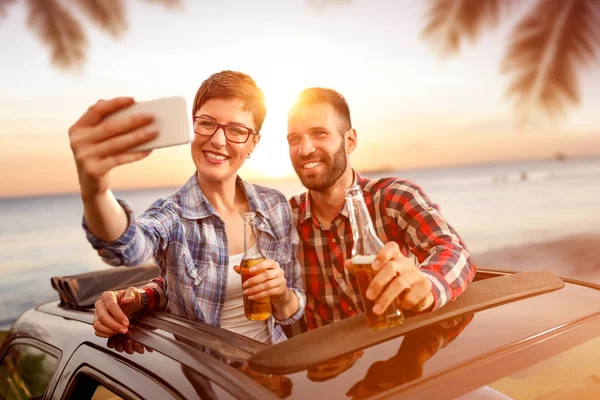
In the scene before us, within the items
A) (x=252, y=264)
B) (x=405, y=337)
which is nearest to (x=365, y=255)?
(x=405, y=337)

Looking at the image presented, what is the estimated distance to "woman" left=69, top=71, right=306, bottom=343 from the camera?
1646mm

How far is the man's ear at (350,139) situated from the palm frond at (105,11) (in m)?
18.5

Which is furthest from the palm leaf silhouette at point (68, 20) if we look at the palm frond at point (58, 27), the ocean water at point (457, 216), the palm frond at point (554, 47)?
the palm frond at point (554, 47)

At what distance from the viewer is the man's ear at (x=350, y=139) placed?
2377 mm

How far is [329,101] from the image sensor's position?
A: 91.0 inches

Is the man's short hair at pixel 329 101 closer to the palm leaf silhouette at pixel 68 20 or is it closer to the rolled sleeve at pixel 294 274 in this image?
the rolled sleeve at pixel 294 274

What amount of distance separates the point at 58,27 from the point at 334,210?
20.0 meters

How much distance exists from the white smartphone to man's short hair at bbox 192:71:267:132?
1027 mm

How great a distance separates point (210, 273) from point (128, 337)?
501mm

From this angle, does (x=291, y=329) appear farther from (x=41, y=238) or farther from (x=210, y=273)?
(x=41, y=238)

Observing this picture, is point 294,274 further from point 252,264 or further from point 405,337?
point 405,337

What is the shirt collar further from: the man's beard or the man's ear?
the man's ear

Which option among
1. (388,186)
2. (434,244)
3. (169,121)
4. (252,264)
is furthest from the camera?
(388,186)

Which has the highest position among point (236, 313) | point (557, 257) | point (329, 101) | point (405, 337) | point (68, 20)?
point (68, 20)
